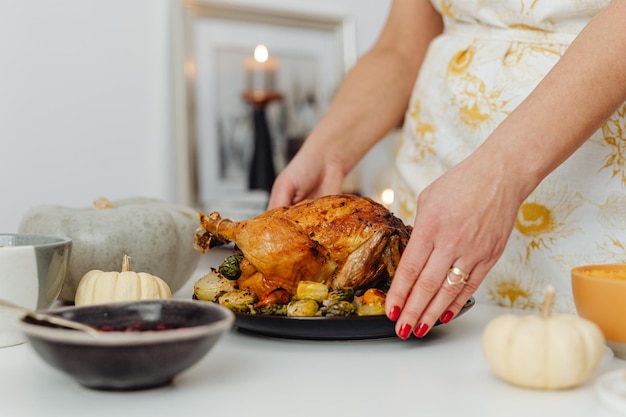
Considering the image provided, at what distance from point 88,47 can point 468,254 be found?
4.52ft

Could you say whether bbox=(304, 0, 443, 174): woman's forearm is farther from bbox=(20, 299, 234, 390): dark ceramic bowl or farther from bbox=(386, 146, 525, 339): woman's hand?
bbox=(20, 299, 234, 390): dark ceramic bowl

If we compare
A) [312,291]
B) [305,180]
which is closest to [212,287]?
[312,291]

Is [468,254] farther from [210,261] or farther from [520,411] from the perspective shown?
[210,261]

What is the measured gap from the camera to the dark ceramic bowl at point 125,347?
2.29ft

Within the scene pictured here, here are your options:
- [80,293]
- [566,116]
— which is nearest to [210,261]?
[80,293]

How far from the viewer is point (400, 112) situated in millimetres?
1607

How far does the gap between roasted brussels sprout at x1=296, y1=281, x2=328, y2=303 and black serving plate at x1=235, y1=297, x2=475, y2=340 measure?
0.15 feet

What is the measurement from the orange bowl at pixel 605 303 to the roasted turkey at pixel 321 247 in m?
0.25

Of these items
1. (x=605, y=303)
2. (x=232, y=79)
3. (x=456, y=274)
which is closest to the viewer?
(x=605, y=303)

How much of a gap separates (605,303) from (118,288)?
1.97 ft

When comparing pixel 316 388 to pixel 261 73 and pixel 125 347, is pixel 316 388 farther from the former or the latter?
pixel 261 73

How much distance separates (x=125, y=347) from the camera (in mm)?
701

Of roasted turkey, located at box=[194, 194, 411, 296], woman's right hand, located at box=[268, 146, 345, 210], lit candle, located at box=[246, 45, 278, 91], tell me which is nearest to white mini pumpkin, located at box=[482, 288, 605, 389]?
roasted turkey, located at box=[194, 194, 411, 296]

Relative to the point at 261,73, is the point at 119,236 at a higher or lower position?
lower
